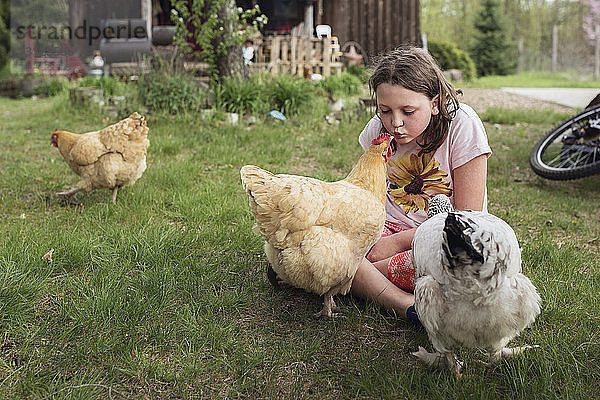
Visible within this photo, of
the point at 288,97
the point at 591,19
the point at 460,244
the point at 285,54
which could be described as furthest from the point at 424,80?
the point at 591,19

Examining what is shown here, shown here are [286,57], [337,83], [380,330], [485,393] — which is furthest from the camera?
[286,57]

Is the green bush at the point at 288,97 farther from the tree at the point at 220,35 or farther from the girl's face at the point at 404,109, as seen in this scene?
the girl's face at the point at 404,109

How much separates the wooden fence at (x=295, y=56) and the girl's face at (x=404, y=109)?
8.57 m

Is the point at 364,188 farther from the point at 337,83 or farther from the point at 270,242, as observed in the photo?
the point at 337,83

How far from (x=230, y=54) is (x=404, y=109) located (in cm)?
584

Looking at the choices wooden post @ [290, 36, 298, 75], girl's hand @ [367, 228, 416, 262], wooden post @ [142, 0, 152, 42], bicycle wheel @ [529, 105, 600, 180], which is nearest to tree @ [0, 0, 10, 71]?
wooden post @ [142, 0, 152, 42]

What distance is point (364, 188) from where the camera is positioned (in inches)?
103

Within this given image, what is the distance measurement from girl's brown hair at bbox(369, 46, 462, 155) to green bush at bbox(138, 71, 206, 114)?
4.81 metres

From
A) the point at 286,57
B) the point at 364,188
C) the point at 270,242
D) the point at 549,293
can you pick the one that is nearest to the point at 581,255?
the point at 549,293

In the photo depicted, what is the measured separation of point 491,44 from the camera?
22844mm

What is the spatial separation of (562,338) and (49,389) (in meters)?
2.34

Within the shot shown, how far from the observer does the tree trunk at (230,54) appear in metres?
7.68

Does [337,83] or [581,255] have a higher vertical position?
[337,83]

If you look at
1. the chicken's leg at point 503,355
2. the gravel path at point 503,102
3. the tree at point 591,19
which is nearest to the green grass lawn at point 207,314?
the chicken's leg at point 503,355
